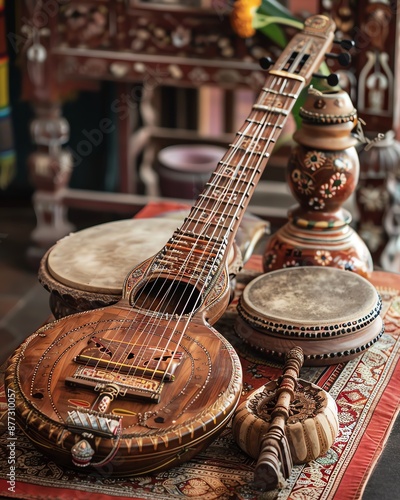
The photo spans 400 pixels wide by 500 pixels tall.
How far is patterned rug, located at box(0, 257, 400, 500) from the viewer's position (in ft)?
4.35

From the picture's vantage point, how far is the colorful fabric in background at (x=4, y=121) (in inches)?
149

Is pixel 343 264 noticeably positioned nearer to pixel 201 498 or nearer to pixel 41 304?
pixel 201 498

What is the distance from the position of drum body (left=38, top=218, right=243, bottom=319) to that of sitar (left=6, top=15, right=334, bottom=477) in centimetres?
8

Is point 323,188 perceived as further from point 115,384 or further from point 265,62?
point 115,384

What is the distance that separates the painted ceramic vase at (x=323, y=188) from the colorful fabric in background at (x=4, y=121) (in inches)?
87.2

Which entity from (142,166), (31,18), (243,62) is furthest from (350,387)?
(142,166)

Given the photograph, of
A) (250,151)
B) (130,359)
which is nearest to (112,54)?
(250,151)

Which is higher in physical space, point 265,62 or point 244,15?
point 265,62

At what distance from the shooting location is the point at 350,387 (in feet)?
5.35

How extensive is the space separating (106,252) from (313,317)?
449 millimetres

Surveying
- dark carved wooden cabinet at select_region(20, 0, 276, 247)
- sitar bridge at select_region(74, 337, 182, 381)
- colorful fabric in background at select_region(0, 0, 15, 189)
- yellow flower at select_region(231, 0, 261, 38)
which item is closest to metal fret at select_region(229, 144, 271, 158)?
sitar bridge at select_region(74, 337, 182, 381)

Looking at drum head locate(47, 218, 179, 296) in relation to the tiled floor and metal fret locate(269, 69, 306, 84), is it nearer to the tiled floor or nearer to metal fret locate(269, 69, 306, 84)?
metal fret locate(269, 69, 306, 84)

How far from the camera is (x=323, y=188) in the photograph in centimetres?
188

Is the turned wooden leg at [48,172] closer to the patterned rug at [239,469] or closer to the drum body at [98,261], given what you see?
the drum body at [98,261]
